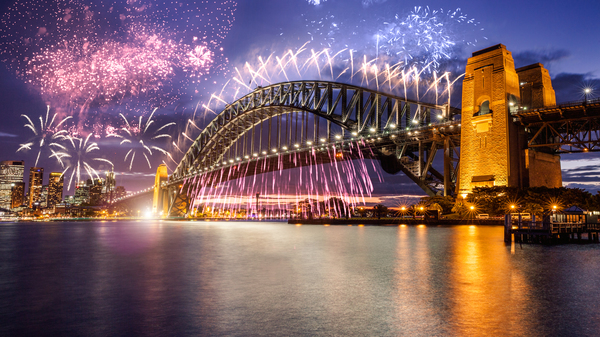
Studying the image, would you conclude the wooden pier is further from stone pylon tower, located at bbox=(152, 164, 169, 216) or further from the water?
stone pylon tower, located at bbox=(152, 164, 169, 216)

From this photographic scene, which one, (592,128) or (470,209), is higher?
(592,128)

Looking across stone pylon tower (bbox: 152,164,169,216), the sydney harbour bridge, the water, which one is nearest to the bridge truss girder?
the sydney harbour bridge

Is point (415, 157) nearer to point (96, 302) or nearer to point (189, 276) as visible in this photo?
point (189, 276)

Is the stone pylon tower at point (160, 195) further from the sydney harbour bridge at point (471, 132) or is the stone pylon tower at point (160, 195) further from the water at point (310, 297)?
the water at point (310, 297)

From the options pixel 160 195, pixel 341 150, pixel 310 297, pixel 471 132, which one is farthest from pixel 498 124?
pixel 160 195

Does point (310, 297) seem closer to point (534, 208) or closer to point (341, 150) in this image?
point (534, 208)

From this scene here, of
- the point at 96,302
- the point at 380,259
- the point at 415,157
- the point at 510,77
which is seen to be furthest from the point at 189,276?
the point at 415,157
